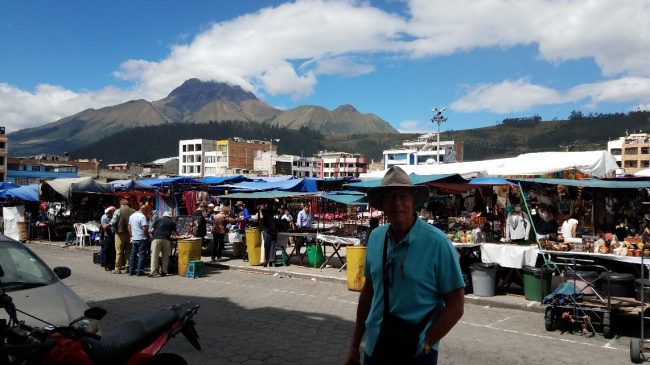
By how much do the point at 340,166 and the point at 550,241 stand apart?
134830mm

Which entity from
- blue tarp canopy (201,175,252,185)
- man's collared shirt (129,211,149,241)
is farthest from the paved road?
blue tarp canopy (201,175,252,185)

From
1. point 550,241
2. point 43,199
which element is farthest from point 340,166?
point 550,241

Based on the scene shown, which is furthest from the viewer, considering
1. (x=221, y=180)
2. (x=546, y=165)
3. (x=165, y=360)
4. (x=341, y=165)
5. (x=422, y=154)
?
(x=341, y=165)

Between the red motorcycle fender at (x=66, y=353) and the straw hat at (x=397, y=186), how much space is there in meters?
2.29

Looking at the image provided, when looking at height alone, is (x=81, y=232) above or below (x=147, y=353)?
below

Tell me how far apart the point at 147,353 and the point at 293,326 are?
370 cm

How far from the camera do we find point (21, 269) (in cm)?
541

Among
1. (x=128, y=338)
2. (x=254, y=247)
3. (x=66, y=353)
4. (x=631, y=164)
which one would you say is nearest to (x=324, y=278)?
(x=254, y=247)

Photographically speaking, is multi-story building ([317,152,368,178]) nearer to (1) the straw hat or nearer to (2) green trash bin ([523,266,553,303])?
(2) green trash bin ([523,266,553,303])

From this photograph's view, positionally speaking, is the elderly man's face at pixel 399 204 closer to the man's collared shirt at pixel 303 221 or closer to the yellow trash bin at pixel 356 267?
the yellow trash bin at pixel 356 267

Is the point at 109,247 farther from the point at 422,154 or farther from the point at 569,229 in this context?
the point at 422,154

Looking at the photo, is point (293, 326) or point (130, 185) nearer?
point (293, 326)

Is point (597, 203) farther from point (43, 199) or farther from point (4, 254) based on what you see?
point (43, 199)

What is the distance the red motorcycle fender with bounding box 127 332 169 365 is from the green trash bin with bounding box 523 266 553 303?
7.03 metres
